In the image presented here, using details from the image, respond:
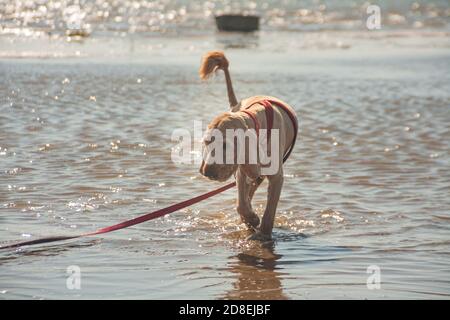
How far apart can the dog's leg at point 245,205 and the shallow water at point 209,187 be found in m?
0.13

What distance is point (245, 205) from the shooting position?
830cm

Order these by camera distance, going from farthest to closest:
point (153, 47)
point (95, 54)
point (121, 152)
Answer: point (153, 47) < point (95, 54) < point (121, 152)

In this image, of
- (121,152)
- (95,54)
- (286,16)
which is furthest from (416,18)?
(121,152)

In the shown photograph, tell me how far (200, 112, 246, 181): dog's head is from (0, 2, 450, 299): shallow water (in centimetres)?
70

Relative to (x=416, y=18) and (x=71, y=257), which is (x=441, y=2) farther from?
(x=71, y=257)

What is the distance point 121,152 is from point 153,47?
14512mm

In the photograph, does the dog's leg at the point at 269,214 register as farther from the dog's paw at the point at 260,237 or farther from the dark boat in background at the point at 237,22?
the dark boat in background at the point at 237,22

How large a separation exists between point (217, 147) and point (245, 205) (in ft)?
4.63

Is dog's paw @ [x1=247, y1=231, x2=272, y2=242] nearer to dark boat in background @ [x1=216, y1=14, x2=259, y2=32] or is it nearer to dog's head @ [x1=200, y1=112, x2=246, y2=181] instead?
dog's head @ [x1=200, y1=112, x2=246, y2=181]

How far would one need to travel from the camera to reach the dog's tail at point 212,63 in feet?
28.7

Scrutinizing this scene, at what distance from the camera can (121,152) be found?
1166 cm

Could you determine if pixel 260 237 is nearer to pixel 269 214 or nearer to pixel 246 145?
pixel 269 214

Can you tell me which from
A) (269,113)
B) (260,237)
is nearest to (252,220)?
(260,237)

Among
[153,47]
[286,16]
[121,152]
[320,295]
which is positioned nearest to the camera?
[320,295]
